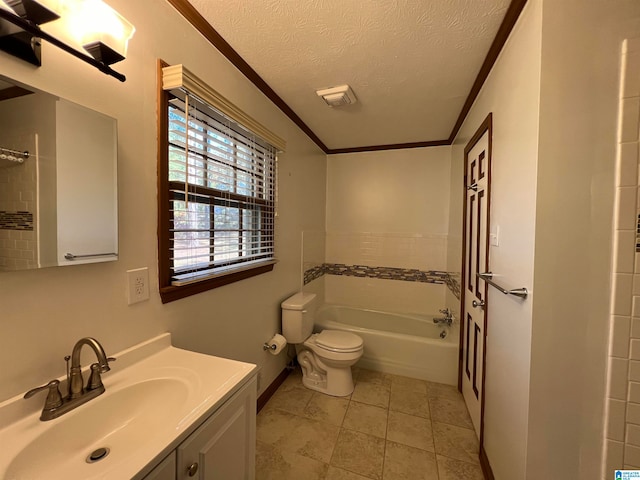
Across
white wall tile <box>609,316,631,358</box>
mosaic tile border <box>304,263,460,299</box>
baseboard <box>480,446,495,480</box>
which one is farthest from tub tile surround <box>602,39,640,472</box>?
mosaic tile border <box>304,263,460,299</box>

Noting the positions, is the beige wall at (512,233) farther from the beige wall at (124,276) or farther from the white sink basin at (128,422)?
the beige wall at (124,276)

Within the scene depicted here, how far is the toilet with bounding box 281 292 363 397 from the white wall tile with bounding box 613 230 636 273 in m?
1.62

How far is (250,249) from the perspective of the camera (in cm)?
176

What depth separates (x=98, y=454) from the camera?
0.76 meters

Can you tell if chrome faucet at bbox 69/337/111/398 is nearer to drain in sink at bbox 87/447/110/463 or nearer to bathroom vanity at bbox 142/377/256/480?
drain in sink at bbox 87/447/110/463

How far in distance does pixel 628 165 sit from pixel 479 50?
0.96 meters

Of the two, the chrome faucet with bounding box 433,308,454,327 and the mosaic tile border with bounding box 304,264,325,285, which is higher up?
the mosaic tile border with bounding box 304,264,325,285

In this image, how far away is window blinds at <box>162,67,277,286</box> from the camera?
3.93 feet

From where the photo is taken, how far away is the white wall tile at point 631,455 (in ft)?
3.02

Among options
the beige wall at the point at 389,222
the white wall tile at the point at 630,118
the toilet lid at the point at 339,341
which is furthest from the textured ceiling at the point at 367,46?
the toilet lid at the point at 339,341

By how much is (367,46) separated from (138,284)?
1641 mm

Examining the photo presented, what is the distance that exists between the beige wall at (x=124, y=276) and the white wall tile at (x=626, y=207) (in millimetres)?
1789

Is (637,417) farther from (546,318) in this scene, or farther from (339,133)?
(339,133)

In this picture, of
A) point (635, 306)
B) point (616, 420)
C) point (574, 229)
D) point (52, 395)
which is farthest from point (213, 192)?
point (616, 420)
